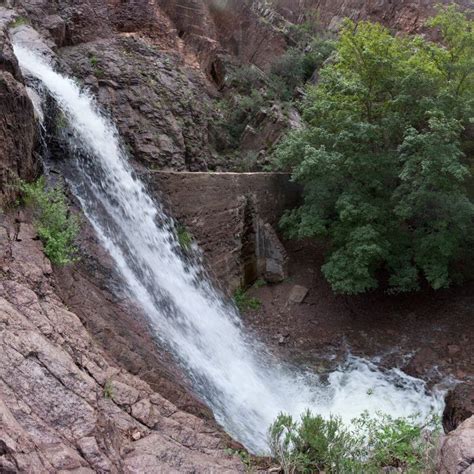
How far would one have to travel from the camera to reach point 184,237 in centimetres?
914

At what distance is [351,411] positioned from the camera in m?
6.92

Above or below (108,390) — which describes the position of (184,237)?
above

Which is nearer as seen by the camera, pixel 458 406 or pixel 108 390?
pixel 108 390

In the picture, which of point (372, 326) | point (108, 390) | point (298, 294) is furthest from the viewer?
point (298, 294)

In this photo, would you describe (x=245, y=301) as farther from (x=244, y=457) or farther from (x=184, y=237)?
(x=244, y=457)

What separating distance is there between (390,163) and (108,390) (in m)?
7.68

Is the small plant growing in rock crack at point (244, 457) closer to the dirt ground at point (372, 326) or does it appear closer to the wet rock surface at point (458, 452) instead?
the wet rock surface at point (458, 452)

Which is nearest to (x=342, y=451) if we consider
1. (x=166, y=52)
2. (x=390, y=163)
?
(x=390, y=163)

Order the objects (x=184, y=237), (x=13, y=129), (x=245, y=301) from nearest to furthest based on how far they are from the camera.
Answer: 1. (x=13, y=129)
2. (x=184, y=237)
3. (x=245, y=301)

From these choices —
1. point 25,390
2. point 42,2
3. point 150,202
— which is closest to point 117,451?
point 25,390

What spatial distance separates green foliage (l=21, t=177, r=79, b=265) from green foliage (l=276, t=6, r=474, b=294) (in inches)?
214

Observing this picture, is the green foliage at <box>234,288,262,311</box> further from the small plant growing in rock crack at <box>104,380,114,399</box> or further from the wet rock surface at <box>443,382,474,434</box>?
the small plant growing in rock crack at <box>104,380,114,399</box>

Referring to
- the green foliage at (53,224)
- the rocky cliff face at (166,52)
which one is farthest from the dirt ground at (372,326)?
the green foliage at (53,224)

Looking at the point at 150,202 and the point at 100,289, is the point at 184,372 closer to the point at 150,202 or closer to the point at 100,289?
the point at 100,289
